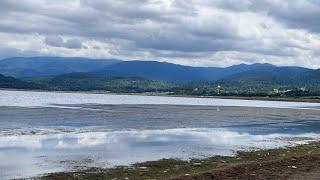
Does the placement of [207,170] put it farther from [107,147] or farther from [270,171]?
[107,147]

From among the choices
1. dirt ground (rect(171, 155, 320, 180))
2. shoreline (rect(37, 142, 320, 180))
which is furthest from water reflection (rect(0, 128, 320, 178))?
dirt ground (rect(171, 155, 320, 180))

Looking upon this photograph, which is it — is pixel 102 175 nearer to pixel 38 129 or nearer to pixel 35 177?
A: pixel 35 177

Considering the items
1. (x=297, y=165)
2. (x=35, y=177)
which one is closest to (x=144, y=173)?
(x=35, y=177)

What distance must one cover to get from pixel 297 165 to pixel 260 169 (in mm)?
2733

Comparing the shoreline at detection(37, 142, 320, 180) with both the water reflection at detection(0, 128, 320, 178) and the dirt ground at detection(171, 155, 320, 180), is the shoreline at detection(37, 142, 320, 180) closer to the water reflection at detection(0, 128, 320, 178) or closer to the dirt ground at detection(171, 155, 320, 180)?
the dirt ground at detection(171, 155, 320, 180)

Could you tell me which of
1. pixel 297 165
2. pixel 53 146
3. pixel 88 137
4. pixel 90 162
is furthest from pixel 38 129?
pixel 297 165

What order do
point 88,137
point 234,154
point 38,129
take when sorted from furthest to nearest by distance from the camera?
point 38,129 < point 88,137 < point 234,154

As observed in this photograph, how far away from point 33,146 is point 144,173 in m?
13.9

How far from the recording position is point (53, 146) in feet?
118

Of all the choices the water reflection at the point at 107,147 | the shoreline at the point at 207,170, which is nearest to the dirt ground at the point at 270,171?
the shoreline at the point at 207,170

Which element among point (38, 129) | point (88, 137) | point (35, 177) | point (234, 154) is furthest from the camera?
point (38, 129)

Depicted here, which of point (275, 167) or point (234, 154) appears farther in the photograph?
point (234, 154)

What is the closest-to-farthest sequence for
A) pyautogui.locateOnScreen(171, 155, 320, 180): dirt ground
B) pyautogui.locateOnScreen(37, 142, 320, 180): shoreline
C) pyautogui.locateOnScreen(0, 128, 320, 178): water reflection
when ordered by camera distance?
pyautogui.locateOnScreen(171, 155, 320, 180): dirt ground, pyautogui.locateOnScreen(37, 142, 320, 180): shoreline, pyautogui.locateOnScreen(0, 128, 320, 178): water reflection

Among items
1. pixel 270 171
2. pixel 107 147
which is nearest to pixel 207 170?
pixel 270 171
